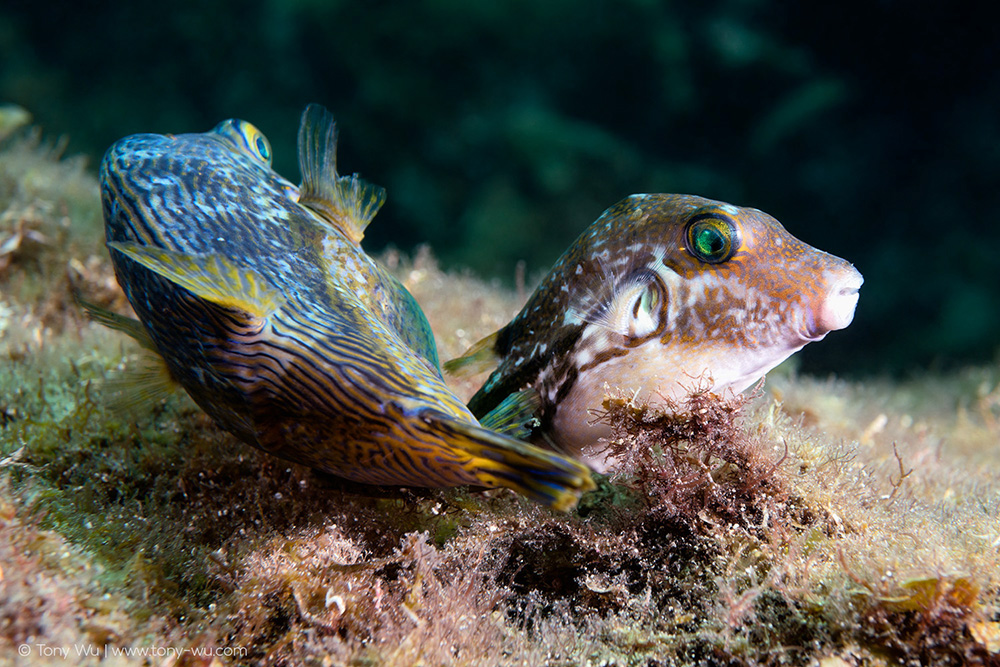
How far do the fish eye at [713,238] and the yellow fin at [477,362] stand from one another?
0.98 metres

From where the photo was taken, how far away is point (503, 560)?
5.79ft

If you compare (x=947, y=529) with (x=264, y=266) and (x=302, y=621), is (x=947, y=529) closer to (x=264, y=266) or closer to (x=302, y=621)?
(x=302, y=621)

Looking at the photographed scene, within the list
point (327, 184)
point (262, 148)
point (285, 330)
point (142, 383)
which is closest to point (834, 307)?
point (285, 330)

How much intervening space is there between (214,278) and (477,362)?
4.02ft

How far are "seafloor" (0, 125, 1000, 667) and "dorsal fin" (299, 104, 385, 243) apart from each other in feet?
3.33

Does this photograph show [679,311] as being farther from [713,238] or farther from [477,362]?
[477,362]

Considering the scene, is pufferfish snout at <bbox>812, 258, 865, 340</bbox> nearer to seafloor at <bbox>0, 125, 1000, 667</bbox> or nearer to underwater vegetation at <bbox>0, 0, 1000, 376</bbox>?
seafloor at <bbox>0, 125, 1000, 667</bbox>

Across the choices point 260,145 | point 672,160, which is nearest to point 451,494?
point 260,145

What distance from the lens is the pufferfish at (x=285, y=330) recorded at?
134cm

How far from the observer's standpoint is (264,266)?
63.9 inches

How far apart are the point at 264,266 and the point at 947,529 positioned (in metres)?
2.37

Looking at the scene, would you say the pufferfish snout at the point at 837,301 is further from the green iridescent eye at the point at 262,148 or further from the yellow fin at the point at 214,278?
Result: the green iridescent eye at the point at 262,148

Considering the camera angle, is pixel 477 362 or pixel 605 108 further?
pixel 605 108

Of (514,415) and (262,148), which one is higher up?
(262,148)
